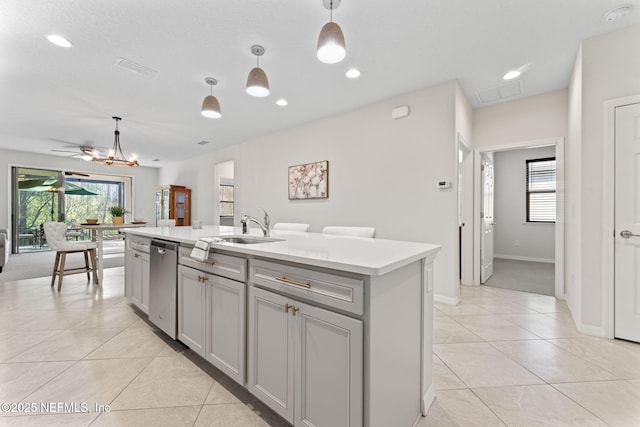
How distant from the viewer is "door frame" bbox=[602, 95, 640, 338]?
7.52 feet

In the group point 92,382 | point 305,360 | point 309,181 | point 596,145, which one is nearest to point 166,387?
point 92,382

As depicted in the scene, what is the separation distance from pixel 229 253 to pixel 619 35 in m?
3.60

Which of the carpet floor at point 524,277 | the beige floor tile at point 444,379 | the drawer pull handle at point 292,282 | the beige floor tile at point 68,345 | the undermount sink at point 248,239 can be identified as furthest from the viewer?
the carpet floor at point 524,277

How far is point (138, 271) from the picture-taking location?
269cm

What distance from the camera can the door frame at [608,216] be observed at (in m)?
2.29

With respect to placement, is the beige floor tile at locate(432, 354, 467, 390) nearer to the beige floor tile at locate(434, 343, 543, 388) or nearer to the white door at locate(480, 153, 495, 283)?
the beige floor tile at locate(434, 343, 543, 388)

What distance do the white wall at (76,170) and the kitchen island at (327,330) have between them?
326 inches

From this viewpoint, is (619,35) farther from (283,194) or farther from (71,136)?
(71,136)

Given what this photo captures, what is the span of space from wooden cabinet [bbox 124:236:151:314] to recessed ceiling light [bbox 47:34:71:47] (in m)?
1.82

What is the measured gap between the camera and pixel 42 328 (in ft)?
8.08

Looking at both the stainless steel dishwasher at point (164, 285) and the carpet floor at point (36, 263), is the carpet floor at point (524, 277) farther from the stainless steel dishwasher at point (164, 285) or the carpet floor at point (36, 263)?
the carpet floor at point (36, 263)

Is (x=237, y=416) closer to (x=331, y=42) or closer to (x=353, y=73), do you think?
(x=331, y=42)

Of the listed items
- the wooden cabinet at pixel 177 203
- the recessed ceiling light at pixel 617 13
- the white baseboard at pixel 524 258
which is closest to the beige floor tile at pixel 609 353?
the recessed ceiling light at pixel 617 13

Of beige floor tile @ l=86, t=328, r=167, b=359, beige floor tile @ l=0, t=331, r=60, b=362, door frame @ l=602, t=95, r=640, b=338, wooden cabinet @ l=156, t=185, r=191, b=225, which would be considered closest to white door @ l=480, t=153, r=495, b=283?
door frame @ l=602, t=95, r=640, b=338
